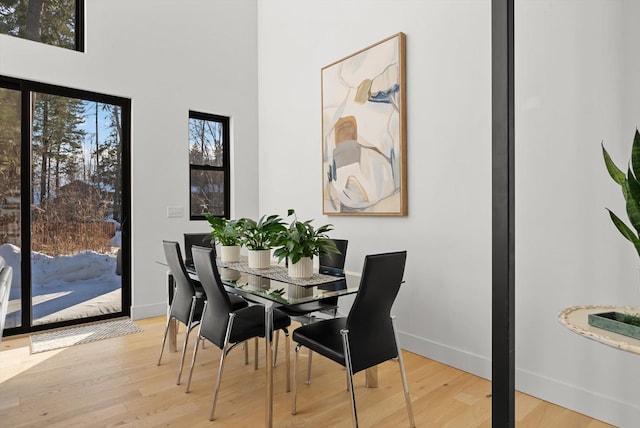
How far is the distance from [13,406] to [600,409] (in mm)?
3128

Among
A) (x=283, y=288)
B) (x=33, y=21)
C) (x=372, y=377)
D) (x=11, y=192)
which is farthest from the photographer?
(x=33, y=21)

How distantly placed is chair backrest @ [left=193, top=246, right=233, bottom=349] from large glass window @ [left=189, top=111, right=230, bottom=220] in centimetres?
227

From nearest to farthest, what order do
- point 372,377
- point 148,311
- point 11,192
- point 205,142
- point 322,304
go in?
point 372,377 < point 322,304 < point 11,192 < point 148,311 < point 205,142

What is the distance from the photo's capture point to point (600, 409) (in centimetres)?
199

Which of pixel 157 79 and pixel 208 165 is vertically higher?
pixel 157 79

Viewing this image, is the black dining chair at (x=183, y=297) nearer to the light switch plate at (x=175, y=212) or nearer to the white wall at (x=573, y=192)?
the light switch plate at (x=175, y=212)

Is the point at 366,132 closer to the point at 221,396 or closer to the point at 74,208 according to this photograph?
the point at 221,396

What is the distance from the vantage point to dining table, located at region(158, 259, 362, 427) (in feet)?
6.00

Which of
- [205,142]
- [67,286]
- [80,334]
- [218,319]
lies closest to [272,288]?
[218,319]

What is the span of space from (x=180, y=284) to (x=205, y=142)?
2337 mm

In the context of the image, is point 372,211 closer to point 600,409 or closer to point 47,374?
point 600,409

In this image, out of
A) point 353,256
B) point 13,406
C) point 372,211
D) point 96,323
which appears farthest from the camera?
point 96,323

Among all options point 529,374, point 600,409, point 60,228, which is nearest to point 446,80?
point 529,374

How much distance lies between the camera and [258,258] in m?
2.46
